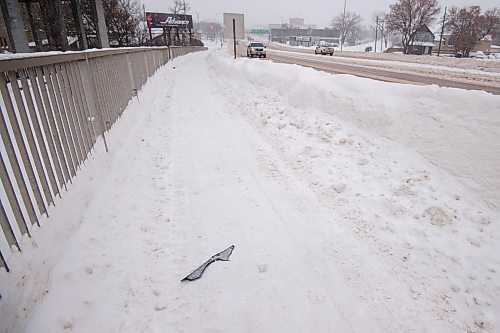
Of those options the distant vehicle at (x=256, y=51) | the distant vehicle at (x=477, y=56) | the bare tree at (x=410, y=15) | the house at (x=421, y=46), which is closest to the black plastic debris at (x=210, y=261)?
the distant vehicle at (x=256, y=51)

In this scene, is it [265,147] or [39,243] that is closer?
[39,243]

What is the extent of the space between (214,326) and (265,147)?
4.05 m

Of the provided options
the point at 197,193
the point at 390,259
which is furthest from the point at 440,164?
the point at 197,193

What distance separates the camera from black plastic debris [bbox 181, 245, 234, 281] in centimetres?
276

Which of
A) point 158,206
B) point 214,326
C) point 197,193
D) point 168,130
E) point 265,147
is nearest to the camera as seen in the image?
point 214,326

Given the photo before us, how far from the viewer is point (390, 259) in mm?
3025

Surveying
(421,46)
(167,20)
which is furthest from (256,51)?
(421,46)

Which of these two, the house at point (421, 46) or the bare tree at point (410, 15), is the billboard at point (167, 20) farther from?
the house at point (421, 46)

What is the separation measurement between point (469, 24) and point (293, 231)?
6699 centimetres

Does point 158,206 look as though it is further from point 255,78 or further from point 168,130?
point 255,78

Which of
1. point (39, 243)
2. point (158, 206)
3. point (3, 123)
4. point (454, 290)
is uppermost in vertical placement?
point (3, 123)

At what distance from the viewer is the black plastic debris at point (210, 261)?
276cm

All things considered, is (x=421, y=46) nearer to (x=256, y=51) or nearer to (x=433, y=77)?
(x=256, y=51)

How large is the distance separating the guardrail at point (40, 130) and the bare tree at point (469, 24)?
63759 mm
